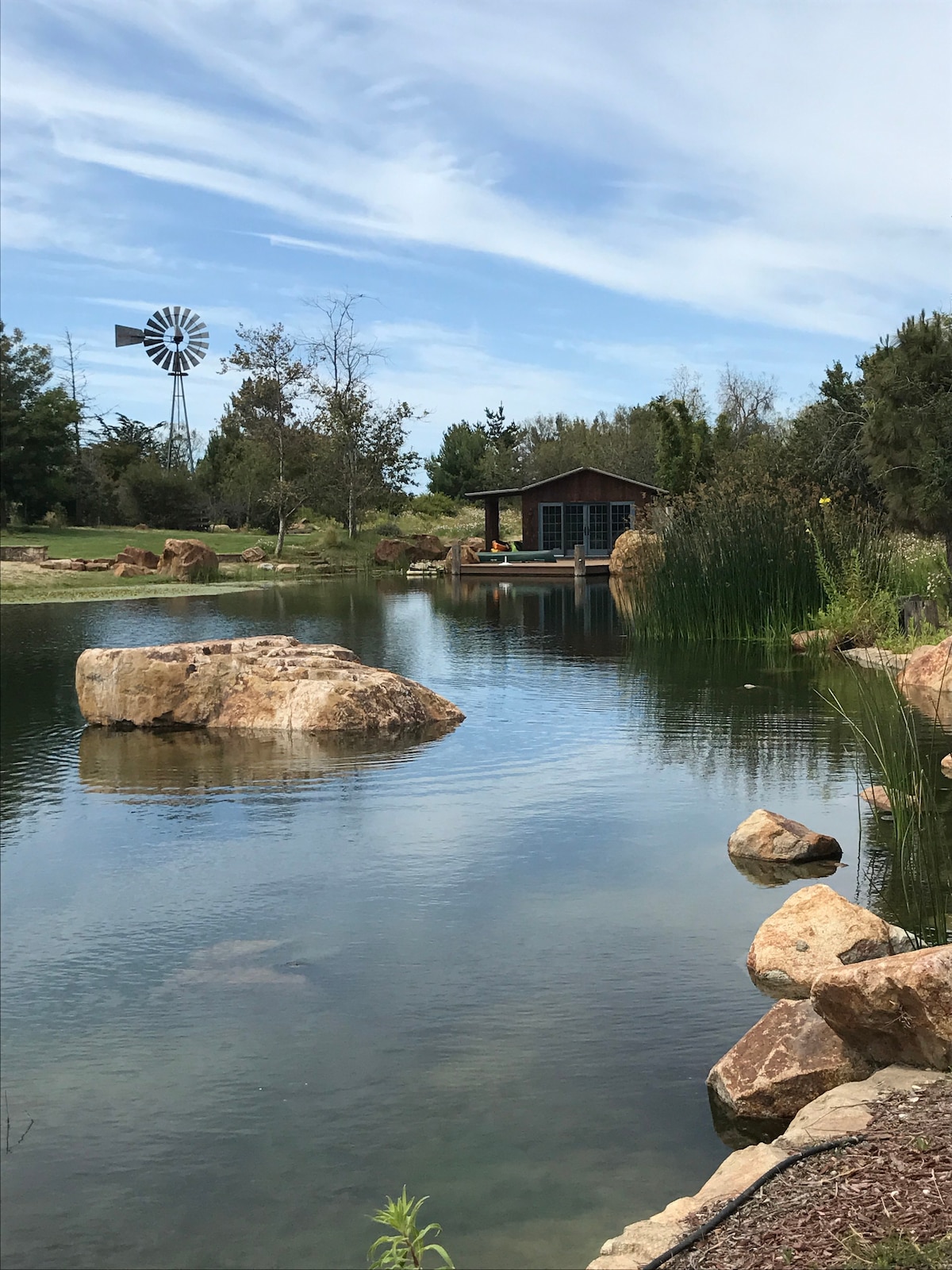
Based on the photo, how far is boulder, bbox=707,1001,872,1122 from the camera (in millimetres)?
3635

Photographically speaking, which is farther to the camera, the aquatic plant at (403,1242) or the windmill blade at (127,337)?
the windmill blade at (127,337)

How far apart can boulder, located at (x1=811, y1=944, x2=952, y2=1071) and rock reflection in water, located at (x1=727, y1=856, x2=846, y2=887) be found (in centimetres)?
215

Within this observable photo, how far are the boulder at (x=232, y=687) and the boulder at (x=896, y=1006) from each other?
6.30 m

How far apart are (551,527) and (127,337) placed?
26248 mm

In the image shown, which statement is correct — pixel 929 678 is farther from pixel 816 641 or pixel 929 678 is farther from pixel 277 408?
pixel 277 408

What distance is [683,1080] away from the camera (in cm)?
383

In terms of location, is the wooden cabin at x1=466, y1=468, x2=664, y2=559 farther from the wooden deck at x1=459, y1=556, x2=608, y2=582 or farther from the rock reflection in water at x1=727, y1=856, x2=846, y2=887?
the rock reflection in water at x1=727, y1=856, x2=846, y2=887

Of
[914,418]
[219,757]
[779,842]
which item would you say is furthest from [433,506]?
[779,842]

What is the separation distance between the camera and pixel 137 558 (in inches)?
1219

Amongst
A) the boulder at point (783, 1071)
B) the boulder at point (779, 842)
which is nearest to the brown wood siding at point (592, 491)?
the boulder at point (779, 842)

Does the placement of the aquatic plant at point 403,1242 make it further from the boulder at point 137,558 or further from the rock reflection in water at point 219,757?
the boulder at point 137,558

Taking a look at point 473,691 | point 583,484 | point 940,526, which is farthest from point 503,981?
point 583,484

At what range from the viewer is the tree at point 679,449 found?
3784cm

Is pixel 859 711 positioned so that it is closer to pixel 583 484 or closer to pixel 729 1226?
pixel 729 1226
